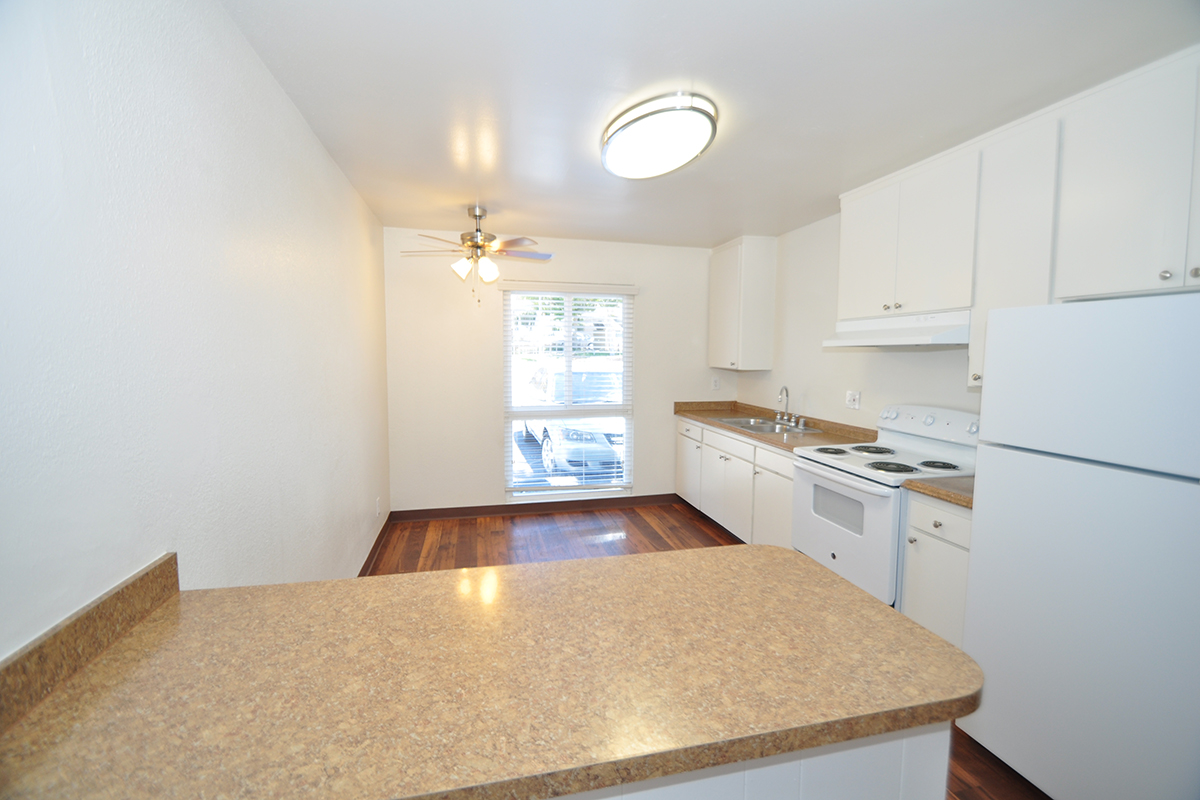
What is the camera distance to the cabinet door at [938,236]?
2201 millimetres

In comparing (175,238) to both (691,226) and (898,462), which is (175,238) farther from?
(691,226)

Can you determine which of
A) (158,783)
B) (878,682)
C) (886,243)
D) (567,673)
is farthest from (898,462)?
(158,783)

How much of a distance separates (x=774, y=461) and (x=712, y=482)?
945 mm

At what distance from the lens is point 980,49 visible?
1.58m

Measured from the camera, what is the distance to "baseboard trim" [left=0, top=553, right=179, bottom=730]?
685 mm

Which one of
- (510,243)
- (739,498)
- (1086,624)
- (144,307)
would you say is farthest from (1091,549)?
(510,243)

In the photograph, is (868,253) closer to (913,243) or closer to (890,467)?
(913,243)

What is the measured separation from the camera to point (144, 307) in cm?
103

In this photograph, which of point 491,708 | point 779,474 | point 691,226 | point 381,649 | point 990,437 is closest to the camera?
point 491,708

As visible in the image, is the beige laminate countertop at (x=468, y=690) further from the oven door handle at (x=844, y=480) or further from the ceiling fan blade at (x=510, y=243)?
the ceiling fan blade at (x=510, y=243)

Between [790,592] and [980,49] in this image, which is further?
[980,49]

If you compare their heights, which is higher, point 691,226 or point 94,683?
point 691,226

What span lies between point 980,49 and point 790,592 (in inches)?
71.4

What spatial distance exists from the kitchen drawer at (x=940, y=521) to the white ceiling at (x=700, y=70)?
1601 millimetres
